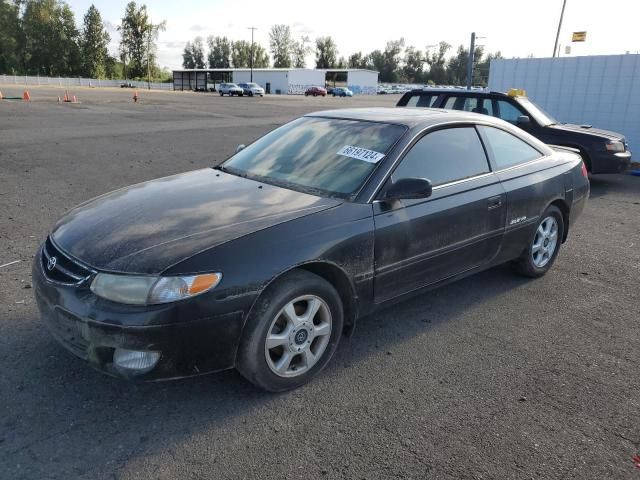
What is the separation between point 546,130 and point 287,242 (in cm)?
816

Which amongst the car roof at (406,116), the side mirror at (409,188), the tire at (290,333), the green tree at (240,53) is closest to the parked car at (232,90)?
the car roof at (406,116)

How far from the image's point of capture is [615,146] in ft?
31.3

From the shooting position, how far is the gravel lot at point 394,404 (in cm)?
251

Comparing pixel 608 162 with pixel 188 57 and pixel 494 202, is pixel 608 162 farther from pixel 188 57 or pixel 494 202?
pixel 188 57

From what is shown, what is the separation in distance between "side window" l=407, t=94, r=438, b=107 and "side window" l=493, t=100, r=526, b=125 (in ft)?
3.90

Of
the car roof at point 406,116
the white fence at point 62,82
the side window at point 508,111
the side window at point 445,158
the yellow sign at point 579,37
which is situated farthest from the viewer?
the white fence at point 62,82

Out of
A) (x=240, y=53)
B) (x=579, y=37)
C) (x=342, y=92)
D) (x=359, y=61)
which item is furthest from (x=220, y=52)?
(x=579, y=37)

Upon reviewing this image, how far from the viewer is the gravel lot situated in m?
2.51

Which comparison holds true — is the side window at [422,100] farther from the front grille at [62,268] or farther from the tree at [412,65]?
the tree at [412,65]

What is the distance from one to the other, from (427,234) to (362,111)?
1.36 m

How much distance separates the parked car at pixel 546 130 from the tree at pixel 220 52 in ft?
421

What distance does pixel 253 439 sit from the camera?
8.75 feet

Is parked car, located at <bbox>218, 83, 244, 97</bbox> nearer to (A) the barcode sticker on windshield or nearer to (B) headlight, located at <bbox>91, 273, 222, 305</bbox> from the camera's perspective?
(A) the barcode sticker on windshield

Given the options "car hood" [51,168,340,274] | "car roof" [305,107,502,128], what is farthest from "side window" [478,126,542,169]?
"car hood" [51,168,340,274]
